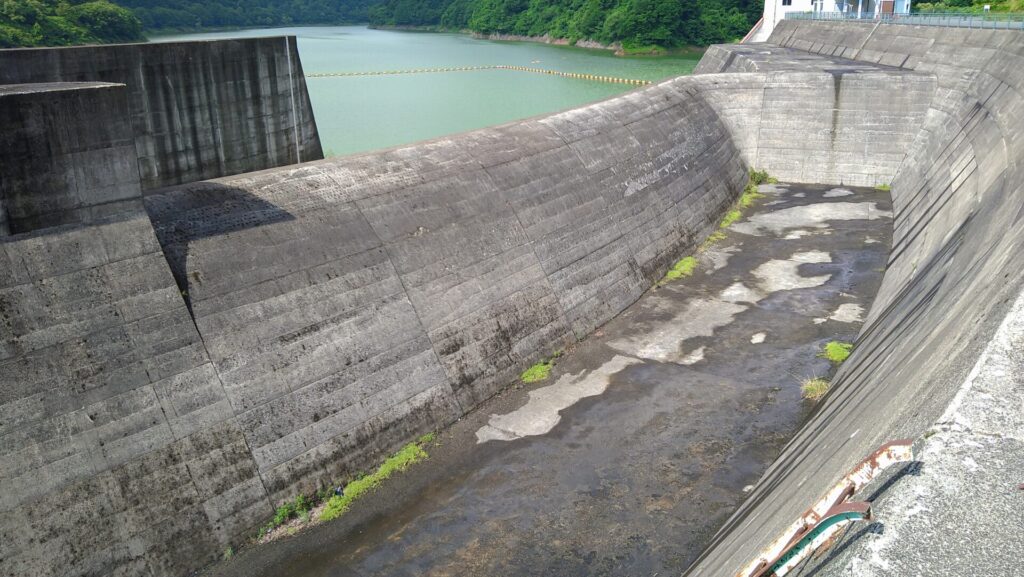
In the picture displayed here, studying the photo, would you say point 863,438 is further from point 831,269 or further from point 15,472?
point 831,269

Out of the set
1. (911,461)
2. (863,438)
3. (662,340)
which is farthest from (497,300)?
(911,461)

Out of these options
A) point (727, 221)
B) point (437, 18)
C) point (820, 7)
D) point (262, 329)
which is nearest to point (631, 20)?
point (820, 7)

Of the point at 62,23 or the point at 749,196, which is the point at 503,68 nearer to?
the point at 62,23

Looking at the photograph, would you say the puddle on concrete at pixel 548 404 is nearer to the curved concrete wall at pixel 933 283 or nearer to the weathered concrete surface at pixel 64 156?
the curved concrete wall at pixel 933 283

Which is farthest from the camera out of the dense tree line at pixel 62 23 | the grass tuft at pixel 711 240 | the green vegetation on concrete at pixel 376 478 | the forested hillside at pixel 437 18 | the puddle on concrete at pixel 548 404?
the forested hillside at pixel 437 18

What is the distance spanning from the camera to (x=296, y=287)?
1505 cm

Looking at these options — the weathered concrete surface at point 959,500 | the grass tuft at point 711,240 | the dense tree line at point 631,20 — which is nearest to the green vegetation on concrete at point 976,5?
the dense tree line at point 631,20

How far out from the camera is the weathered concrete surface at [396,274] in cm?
1410

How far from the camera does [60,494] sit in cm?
1142

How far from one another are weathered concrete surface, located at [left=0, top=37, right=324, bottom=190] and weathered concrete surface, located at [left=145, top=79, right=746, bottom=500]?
223 inches

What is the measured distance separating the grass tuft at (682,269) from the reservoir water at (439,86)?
6682 millimetres

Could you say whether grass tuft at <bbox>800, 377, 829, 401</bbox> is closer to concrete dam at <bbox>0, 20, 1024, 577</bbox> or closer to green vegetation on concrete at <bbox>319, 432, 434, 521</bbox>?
concrete dam at <bbox>0, 20, 1024, 577</bbox>

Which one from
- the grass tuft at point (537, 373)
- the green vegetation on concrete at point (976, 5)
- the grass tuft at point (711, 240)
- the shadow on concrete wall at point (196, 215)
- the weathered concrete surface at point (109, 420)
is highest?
the green vegetation on concrete at point (976, 5)

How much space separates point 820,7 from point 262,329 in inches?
2143
